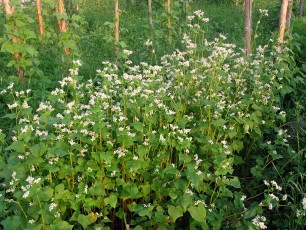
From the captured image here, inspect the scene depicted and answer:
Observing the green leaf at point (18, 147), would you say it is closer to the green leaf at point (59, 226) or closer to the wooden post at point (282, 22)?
the green leaf at point (59, 226)

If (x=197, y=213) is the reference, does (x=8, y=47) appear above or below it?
above

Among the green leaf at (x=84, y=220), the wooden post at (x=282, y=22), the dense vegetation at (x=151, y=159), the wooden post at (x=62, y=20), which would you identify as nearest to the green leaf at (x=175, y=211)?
the dense vegetation at (x=151, y=159)

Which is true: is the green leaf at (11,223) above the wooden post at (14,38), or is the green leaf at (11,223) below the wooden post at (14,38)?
below

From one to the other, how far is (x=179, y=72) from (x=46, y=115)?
1558 millimetres

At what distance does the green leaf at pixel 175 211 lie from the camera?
2532mm

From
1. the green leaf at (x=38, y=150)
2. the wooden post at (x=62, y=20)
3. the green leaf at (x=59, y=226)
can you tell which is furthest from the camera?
the wooden post at (x=62, y=20)

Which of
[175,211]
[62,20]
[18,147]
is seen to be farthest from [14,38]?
[175,211]

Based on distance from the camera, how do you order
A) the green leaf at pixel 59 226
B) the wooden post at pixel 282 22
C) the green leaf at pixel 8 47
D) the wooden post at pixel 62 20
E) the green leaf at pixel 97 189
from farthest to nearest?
the wooden post at pixel 62 20 < the wooden post at pixel 282 22 < the green leaf at pixel 8 47 < the green leaf at pixel 97 189 < the green leaf at pixel 59 226

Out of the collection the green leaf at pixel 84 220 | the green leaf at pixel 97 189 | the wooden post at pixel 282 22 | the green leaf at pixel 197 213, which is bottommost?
the green leaf at pixel 84 220

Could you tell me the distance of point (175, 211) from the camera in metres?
2.56

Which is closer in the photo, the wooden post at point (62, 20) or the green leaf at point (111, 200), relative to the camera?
the green leaf at point (111, 200)

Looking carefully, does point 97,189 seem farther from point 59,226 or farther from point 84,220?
point 59,226

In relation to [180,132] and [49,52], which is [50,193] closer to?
[180,132]

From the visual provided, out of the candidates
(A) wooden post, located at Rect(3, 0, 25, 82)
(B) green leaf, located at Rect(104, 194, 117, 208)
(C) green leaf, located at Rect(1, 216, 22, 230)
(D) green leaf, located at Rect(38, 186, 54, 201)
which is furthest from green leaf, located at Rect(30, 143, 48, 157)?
(A) wooden post, located at Rect(3, 0, 25, 82)
